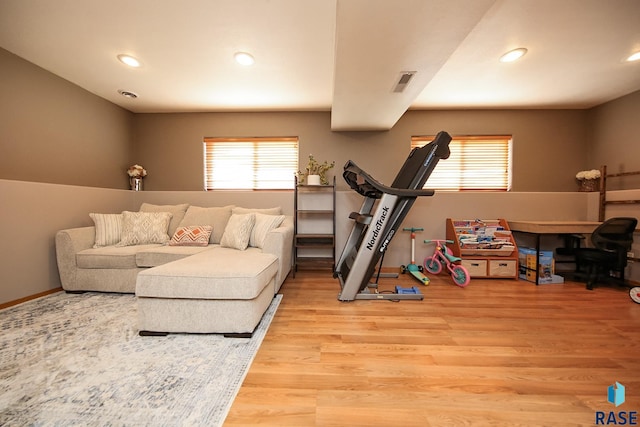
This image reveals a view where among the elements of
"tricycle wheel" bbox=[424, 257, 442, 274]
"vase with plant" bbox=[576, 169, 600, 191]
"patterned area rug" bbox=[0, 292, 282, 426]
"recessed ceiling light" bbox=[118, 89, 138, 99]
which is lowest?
"patterned area rug" bbox=[0, 292, 282, 426]

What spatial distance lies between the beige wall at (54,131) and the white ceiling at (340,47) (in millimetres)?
191

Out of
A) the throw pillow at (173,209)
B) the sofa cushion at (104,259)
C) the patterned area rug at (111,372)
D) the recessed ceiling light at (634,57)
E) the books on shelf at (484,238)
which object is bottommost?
the patterned area rug at (111,372)

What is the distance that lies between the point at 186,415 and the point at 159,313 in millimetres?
833

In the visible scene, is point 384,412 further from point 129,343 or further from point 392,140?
point 392,140

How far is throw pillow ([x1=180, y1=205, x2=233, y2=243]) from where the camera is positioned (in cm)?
295

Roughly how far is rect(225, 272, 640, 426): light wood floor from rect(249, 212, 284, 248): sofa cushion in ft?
2.60

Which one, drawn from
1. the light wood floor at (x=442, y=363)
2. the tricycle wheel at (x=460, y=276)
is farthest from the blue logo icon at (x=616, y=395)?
the tricycle wheel at (x=460, y=276)

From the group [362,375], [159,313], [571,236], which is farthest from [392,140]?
[159,313]

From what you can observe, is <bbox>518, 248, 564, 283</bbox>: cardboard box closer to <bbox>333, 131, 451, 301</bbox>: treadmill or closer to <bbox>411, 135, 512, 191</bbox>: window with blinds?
<bbox>411, 135, 512, 191</bbox>: window with blinds

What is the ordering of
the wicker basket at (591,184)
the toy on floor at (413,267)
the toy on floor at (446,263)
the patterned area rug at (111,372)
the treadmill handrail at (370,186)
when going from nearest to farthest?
the patterned area rug at (111,372) → the treadmill handrail at (370,186) → the toy on floor at (446,263) → the toy on floor at (413,267) → the wicker basket at (591,184)

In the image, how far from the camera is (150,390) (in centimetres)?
115

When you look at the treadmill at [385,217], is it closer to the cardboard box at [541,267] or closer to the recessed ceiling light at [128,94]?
the cardboard box at [541,267]

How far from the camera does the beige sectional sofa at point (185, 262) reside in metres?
1.61

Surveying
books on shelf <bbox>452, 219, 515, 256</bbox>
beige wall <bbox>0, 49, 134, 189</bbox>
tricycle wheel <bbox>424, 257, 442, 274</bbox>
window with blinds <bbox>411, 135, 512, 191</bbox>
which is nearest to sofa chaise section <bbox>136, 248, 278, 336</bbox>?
beige wall <bbox>0, 49, 134, 189</bbox>
